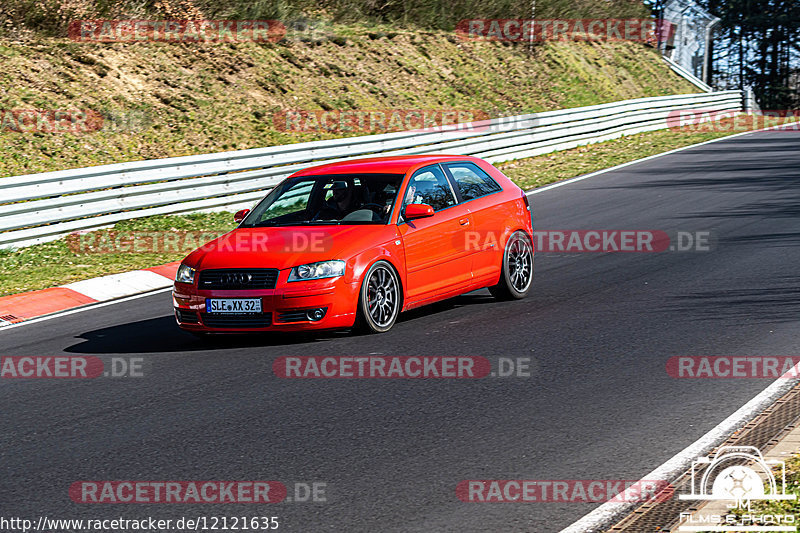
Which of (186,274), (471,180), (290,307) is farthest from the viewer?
(471,180)

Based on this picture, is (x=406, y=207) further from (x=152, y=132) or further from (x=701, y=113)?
(x=701, y=113)


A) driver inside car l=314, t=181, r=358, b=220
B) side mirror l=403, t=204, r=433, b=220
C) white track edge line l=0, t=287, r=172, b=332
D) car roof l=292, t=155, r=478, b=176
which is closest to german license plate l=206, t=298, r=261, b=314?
driver inside car l=314, t=181, r=358, b=220

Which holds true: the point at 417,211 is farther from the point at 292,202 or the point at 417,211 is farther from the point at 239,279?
the point at 292,202

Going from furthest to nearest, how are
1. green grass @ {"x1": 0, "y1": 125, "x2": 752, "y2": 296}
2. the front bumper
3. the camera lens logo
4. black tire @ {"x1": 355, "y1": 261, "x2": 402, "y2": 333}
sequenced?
green grass @ {"x1": 0, "y1": 125, "x2": 752, "y2": 296} < black tire @ {"x1": 355, "y1": 261, "x2": 402, "y2": 333} < the front bumper < the camera lens logo

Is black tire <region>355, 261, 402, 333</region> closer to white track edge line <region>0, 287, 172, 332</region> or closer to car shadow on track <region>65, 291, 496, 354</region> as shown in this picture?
car shadow on track <region>65, 291, 496, 354</region>

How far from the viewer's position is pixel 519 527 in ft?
15.7

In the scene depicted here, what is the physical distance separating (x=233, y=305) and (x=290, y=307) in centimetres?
51

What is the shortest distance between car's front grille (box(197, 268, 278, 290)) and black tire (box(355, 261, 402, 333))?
81cm

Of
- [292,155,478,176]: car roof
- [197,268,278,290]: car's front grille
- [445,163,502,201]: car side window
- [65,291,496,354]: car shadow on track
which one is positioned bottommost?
[65,291,496,354]: car shadow on track

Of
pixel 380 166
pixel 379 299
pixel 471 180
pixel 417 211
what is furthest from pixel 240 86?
pixel 379 299

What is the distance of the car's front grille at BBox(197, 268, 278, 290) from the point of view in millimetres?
8766

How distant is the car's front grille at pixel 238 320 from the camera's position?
8.77 metres

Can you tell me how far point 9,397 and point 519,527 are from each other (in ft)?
14.5

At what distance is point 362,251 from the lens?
29.5ft
